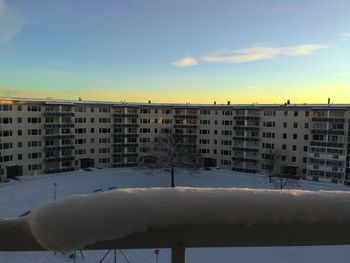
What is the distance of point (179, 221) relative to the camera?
135 centimetres

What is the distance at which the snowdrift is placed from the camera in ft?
4.26

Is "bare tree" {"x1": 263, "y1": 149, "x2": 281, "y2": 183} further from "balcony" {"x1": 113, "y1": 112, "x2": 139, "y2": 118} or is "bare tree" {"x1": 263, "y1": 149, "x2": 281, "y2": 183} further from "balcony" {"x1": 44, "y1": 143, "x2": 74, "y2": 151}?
"balcony" {"x1": 44, "y1": 143, "x2": 74, "y2": 151}

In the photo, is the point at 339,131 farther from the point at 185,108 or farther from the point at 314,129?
the point at 185,108

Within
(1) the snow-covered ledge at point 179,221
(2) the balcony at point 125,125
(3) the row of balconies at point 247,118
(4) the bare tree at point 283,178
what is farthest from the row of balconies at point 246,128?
(1) the snow-covered ledge at point 179,221

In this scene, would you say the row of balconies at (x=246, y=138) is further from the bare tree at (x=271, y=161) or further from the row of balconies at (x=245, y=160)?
the row of balconies at (x=245, y=160)

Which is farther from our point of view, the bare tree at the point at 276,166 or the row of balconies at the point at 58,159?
the row of balconies at the point at 58,159

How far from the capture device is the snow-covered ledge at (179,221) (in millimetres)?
1304

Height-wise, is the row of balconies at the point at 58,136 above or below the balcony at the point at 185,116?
below

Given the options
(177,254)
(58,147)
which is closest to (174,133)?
(58,147)

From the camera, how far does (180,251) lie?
55.3 inches

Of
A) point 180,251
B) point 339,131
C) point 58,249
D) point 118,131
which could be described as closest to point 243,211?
point 180,251

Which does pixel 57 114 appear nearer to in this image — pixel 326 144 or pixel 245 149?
pixel 245 149

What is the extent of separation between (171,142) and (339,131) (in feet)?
77.3

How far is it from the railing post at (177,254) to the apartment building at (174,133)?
49.4 m
